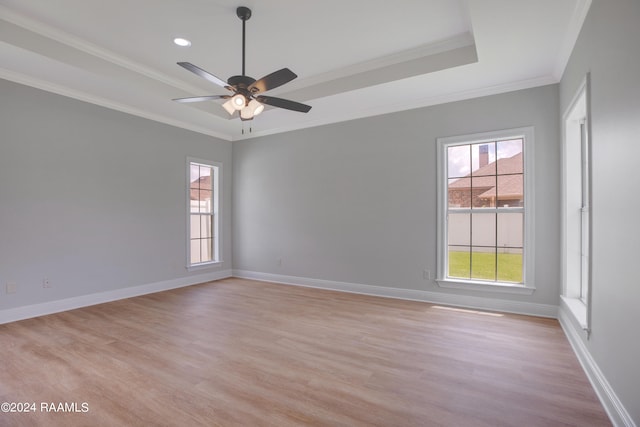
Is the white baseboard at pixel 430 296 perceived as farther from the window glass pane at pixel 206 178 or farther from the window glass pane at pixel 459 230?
the window glass pane at pixel 206 178

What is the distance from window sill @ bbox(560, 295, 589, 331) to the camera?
2.51m

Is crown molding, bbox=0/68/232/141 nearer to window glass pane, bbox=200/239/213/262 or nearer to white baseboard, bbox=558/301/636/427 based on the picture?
window glass pane, bbox=200/239/213/262

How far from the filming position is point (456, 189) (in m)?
4.19

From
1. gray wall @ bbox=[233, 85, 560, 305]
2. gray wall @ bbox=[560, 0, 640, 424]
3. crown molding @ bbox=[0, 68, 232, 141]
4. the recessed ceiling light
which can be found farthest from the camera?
gray wall @ bbox=[233, 85, 560, 305]

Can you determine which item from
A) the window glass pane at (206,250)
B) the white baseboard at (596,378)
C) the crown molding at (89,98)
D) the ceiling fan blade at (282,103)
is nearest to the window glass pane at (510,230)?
the white baseboard at (596,378)

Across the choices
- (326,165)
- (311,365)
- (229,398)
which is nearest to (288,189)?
(326,165)

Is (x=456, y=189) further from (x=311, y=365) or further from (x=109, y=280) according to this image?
(x=109, y=280)

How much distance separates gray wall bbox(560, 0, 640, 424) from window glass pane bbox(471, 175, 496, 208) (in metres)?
1.74

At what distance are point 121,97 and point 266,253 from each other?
327 centimetres

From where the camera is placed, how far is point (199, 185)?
19.0 feet

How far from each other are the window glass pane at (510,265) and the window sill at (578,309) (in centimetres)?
53

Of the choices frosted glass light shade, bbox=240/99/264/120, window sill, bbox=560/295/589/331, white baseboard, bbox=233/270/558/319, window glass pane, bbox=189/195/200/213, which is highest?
frosted glass light shade, bbox=240/99/264/120

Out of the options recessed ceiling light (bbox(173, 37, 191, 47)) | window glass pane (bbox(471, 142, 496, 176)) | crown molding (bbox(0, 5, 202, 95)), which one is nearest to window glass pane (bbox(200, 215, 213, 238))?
crown molding (bbox(0, 5, 202, 95))

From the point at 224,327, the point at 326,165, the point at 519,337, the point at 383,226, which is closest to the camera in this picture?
the point at 519,337
